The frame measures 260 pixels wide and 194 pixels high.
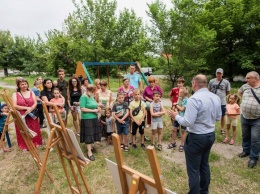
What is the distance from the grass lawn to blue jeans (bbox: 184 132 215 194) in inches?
24.8

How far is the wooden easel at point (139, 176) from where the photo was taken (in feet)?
4.27

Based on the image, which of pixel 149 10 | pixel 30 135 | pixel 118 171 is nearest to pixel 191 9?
pixel 149 10

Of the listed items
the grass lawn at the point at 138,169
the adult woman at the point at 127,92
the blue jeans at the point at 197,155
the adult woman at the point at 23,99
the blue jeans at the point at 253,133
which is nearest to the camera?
the blue jeans at the point at 197,155

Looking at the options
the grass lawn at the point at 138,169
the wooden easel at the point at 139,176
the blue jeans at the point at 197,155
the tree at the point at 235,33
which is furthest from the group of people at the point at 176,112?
the tree at the point at 235,33

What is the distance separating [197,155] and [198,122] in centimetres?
46

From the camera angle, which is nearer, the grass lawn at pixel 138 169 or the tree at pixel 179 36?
the grass lawn at pixel 138 169

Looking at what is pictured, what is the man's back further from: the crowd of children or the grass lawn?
the grass lawn

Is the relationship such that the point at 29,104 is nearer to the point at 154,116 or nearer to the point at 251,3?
the point at 154,116

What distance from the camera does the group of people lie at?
266 centimetres

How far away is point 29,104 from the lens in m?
4.52

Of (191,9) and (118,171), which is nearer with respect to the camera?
(118,171)

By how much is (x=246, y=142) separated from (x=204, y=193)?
1987 mm

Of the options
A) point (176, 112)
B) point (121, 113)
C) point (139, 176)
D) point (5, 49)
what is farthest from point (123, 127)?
point (5, 49)

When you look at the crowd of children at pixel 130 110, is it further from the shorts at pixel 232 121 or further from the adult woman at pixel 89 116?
the adult woman at pixel 89 116
